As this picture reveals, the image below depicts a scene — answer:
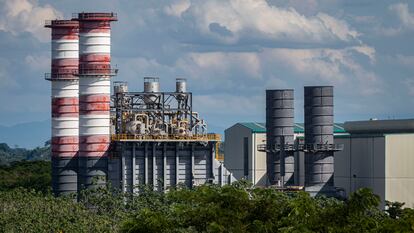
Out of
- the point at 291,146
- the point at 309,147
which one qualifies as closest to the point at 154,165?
the point at 309,147

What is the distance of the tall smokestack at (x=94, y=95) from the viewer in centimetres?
11238

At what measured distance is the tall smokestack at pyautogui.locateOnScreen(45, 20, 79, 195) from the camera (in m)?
118

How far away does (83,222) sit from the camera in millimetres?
91500

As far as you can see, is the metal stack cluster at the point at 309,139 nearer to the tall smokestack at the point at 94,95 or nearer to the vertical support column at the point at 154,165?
the vertical support column at the point at 154,165

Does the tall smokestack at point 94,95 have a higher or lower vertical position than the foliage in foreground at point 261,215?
higher

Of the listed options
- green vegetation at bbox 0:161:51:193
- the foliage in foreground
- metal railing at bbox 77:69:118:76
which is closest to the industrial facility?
metal railing at bbox 77:69:118:76

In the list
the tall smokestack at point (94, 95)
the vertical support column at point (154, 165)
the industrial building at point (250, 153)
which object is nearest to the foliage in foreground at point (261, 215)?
the tall smokestack at point (94, 95)

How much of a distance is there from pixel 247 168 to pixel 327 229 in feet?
283

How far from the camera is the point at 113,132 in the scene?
116 meters

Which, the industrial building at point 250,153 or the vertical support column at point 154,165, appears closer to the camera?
the vertical support column at point 154,165

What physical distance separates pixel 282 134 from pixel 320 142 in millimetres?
5213

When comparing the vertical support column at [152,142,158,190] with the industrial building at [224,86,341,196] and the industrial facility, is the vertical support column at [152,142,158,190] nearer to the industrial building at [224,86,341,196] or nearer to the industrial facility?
the industrial facility

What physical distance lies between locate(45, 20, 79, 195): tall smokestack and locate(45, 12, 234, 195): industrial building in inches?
3.5

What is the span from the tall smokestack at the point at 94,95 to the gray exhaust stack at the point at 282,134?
21.2 meters
